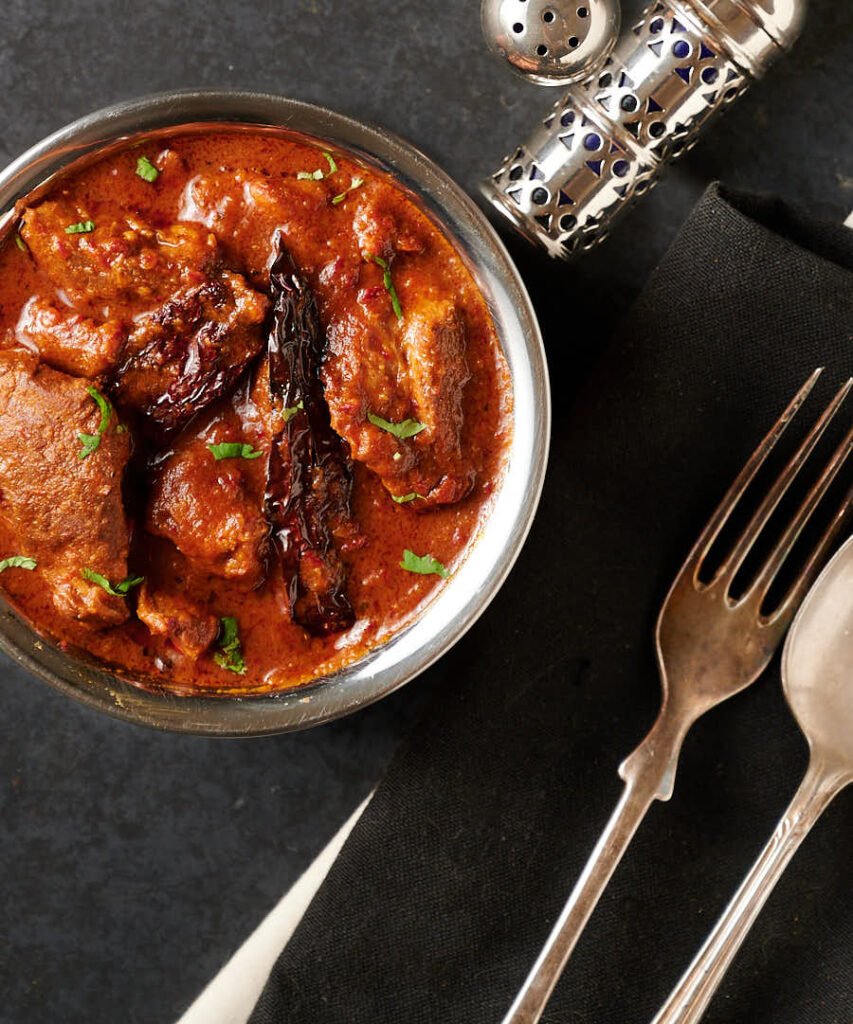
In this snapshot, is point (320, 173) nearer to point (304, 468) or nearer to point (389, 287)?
point (389, 287)

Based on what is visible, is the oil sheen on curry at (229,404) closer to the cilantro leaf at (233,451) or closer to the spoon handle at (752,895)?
the cilantro leaf at (233,451)

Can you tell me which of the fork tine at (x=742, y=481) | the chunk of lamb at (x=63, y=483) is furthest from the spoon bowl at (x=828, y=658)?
the chunk of lamb at (x=63, y=483)

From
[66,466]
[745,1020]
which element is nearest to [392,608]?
[66,466]

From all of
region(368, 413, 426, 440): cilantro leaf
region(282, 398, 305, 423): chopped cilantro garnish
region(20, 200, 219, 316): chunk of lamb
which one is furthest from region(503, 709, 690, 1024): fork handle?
region(20, 200, 219, 316): chunk of lamb

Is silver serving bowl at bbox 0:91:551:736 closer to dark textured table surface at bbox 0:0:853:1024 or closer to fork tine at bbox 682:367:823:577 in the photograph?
dark textured table surface at bbox 0:0:853:1024

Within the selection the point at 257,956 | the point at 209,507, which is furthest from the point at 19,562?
the point at 257,956

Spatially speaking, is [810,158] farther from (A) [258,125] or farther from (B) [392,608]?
(B) [392,608]
